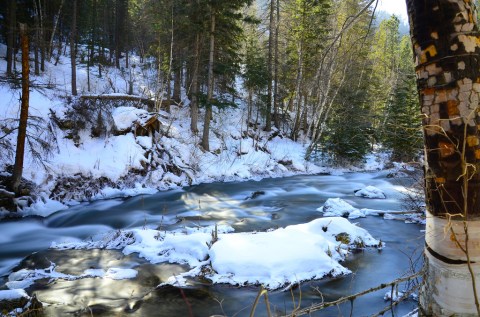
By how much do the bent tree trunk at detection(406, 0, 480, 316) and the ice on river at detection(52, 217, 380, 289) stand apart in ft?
12.9

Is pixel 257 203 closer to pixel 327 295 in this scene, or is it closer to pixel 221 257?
pixel 221 257

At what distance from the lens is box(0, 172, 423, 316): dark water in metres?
5.21

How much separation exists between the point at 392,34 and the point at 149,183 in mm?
41286

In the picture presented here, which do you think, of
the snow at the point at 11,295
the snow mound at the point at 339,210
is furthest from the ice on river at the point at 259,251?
the snow mound at the point at 339,210

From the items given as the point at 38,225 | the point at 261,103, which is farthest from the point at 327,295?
the point at 261,103

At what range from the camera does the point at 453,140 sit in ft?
5.10

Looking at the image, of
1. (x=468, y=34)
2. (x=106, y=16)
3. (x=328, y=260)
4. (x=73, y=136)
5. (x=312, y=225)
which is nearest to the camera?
(x=468, y=34)

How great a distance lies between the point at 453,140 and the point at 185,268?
5.76m

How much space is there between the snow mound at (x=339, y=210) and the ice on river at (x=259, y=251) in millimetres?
2553

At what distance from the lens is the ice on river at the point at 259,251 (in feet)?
19.4

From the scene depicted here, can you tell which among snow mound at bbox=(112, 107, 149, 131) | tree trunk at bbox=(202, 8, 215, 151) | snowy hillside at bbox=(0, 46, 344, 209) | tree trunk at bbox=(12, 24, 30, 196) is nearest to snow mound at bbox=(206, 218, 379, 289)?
tree trunk at bbox=(12, 24, 30, 196)

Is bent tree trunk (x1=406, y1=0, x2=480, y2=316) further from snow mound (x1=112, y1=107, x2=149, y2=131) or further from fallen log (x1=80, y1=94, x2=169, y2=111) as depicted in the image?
fallen log (x1=80, y1=94, x2=169, y2=111)

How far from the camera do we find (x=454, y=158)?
155 cm

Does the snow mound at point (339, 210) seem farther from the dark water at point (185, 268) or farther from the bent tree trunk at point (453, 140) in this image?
the bent tree trunk at point (453, 140)
